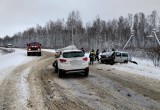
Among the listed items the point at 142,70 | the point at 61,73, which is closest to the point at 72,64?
the point at 61,73

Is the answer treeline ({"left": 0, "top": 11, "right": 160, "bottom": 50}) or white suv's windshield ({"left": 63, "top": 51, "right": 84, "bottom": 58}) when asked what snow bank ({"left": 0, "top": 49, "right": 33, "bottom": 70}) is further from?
treeline ({"left": 0, "top": 11, "right": 160, "bottom": 50})

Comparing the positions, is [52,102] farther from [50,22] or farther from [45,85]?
[50,22]

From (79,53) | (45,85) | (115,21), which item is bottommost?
(45,85)

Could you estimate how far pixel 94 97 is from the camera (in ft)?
41.3

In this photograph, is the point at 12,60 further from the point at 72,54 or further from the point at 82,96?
the point at 82,96

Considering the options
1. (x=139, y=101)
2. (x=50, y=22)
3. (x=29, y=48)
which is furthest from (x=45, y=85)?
(x=50, y=22)

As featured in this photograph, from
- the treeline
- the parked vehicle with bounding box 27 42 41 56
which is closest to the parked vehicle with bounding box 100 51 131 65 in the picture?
the parked vehicle with bounding box 27 42 41 56

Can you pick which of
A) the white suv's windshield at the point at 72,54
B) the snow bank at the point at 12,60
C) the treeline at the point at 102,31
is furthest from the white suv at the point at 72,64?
the treeline at the point at 102,31

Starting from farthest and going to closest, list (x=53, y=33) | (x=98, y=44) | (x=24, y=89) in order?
(x=53, y=33)
(x=98, y=44)
(x=24, y=89)

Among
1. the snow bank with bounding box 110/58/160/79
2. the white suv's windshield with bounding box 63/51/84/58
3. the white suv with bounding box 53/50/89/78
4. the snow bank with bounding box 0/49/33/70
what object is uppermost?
the white suv's windshield with bounding box 63/51/84/58

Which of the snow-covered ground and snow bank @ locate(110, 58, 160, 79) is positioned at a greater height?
snow bank @ locate(110, 58, 160, 79)

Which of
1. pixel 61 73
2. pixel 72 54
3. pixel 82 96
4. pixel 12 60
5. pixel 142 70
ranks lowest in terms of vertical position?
pixel 12 60

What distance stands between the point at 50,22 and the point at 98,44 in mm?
54875

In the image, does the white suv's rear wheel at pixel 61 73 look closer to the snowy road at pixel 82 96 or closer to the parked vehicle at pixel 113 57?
the snowy road at pixel 82 96
